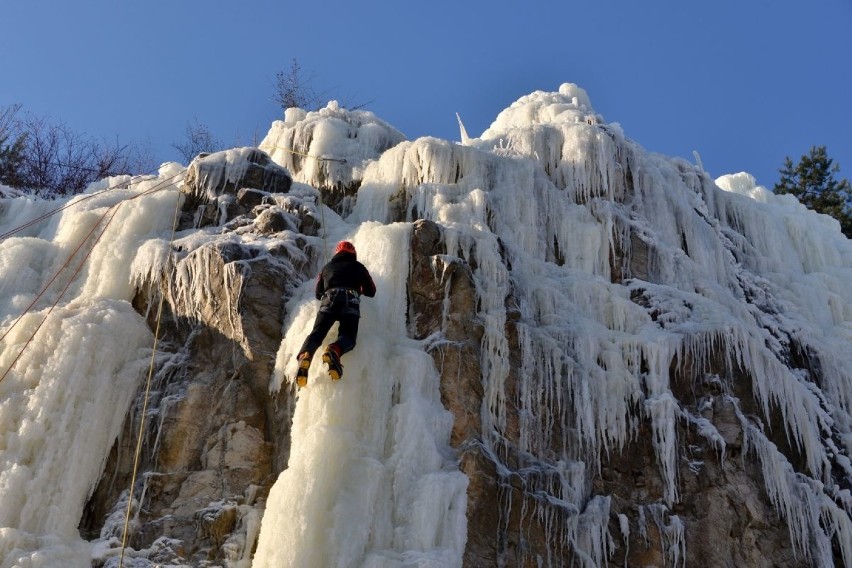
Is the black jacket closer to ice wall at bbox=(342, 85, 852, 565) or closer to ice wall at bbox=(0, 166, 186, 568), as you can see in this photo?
ice wall at bbox=(342, 85, 852, 565)

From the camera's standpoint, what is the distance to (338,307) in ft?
28.0

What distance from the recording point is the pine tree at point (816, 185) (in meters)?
25.1

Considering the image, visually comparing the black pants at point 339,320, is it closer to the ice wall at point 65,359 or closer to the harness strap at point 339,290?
the harness strap at point 339,290

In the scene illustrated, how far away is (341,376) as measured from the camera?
323 inches

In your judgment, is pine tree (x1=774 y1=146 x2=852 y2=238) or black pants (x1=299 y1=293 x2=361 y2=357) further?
pine tree (x1=774 y1=146 x2=852 y2=238)

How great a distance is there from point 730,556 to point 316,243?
232 inches

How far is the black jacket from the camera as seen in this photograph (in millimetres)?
8664

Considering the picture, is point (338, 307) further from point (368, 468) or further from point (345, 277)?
point (368, 468)

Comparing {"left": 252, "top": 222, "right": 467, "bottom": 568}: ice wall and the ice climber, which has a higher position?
the ice climber

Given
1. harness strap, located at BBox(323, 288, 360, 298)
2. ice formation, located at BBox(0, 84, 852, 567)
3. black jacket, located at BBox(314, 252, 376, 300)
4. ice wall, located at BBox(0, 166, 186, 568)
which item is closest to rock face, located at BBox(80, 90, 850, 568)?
ice formation, located at BBox(0, 84, 852, 567)

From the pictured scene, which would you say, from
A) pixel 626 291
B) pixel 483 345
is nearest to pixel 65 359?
pixel 483 345

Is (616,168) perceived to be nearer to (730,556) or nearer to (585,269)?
(585,269)

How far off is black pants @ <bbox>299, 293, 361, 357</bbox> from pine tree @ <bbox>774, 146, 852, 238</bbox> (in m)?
20.3

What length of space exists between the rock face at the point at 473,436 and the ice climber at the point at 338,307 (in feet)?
2.15
